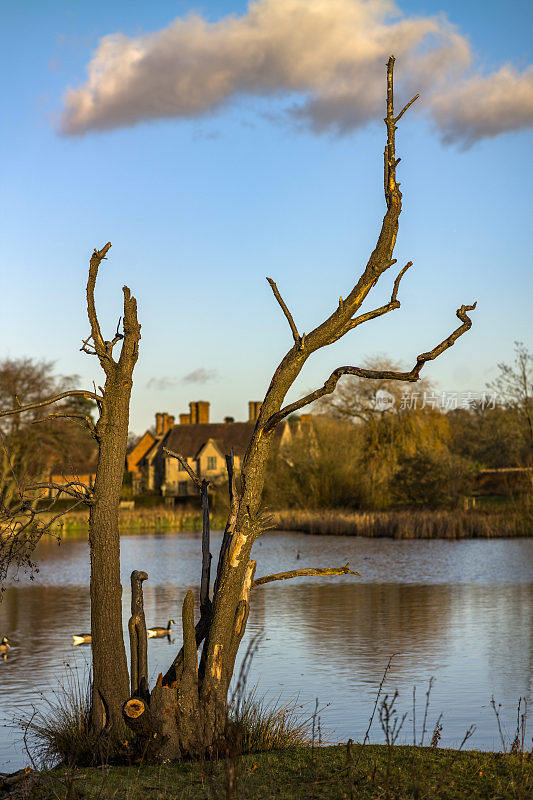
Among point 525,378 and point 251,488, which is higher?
point 525,378

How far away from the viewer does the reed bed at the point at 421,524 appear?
37.5 metres

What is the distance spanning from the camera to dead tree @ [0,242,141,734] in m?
7.91

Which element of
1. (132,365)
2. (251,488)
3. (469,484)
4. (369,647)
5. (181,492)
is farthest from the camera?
(181,492)

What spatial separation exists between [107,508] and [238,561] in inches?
46.4

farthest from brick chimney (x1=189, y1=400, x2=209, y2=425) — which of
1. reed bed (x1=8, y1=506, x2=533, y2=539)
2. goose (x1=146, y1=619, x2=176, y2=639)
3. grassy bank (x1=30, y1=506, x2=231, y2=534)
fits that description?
goose (x1=146, y1=619, x2=176, y2=639)

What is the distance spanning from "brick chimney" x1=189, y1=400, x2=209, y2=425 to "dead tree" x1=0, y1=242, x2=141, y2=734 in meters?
78.2

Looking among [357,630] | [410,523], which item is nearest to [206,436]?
[410,523]

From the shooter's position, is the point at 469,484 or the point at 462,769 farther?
the point at 469,484

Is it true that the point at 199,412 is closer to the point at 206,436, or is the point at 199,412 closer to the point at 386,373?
the point at 206,436

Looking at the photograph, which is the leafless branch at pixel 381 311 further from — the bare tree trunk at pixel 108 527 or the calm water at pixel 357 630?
the calm water at pixel 357 630

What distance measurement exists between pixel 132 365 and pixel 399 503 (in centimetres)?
3933

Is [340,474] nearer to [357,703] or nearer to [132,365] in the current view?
[357,703]

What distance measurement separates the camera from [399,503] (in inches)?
1838

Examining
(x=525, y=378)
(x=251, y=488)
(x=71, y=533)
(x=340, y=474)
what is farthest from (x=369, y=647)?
(x=71, y=533)
